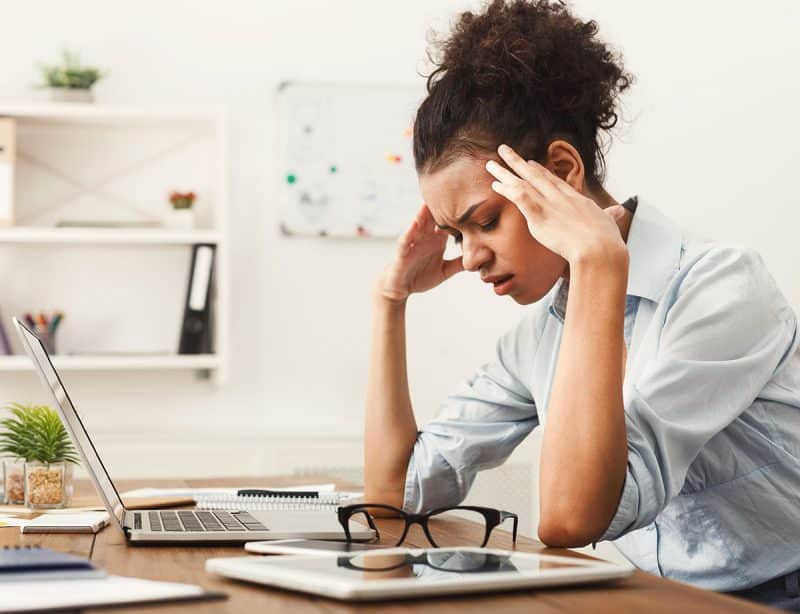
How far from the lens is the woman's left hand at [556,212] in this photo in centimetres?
115

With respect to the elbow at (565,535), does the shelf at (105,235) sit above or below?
above

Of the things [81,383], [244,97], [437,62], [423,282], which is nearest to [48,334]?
[81,383]

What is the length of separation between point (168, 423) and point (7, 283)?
55 centimetres

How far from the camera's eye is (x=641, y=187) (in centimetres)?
323

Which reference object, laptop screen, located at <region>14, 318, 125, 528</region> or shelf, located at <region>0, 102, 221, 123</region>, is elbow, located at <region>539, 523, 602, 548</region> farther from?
shelf, located at <region>0, 102, 221, 123</region>

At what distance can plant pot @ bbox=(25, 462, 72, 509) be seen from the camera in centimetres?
146

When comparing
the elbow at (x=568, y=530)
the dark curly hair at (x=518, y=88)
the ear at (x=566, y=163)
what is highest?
the dark curly hair at (x=518, y=88)

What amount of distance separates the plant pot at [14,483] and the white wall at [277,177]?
1294 mm

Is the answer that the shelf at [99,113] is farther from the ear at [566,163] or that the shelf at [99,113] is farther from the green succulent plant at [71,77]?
the ear at [566,163]

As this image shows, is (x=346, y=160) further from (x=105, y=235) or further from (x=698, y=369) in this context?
(x=698, y=369)

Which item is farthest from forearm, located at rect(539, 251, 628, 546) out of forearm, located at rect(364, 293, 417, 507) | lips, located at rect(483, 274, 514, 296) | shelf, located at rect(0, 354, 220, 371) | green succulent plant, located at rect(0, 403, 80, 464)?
shelf, located at rect(0, 354, 220, 371)

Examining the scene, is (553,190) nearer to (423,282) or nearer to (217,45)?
(423,282)

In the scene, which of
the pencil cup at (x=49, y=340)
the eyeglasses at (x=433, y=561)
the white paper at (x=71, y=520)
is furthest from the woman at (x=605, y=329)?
the pencil cup at (x=49, y=340)

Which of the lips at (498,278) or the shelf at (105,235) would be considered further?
the shelf at (105,235)
